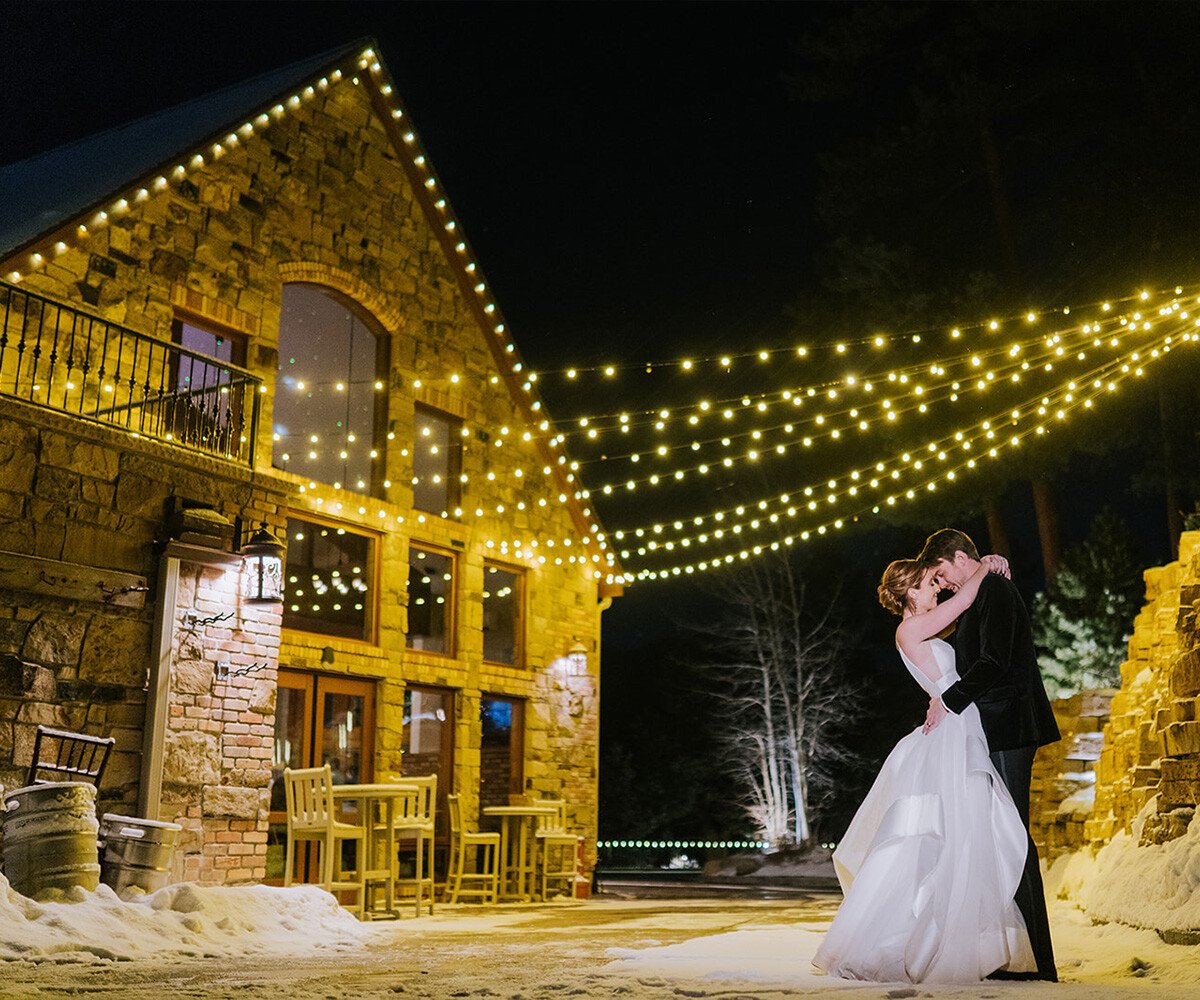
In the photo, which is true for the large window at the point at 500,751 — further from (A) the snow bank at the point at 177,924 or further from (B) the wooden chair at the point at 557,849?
(A) the snow bank at the point at 177,924

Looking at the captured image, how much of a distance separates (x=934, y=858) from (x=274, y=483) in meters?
6.66

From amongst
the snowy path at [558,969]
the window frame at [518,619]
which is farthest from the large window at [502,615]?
the snowy path at [558,969]

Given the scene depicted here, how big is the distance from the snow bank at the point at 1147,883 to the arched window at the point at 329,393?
713 cm

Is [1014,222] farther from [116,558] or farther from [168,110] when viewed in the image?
[116,558]

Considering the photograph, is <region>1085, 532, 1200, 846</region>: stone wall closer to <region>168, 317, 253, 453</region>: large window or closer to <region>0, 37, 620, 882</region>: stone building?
<region>0, 37, 620, 882</region>: stone building

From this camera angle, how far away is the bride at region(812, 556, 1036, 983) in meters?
4.91

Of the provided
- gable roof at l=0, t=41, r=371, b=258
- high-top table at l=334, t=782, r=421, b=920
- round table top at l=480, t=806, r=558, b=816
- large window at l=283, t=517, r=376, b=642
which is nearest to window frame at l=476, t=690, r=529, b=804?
round table top at l=480, t=806, r=558, b=816

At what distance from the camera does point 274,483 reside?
Answer: 1026cm

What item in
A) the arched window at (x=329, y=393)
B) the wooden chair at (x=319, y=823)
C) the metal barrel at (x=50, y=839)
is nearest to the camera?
the metal barrel at (x=50, y=839)

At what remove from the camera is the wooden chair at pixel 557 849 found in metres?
12.2

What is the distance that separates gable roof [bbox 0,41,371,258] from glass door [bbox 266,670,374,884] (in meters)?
4.09

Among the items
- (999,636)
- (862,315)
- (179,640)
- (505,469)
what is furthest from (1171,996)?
(862,315)

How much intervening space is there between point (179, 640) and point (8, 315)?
254cm

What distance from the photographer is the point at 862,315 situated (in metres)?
20.4
